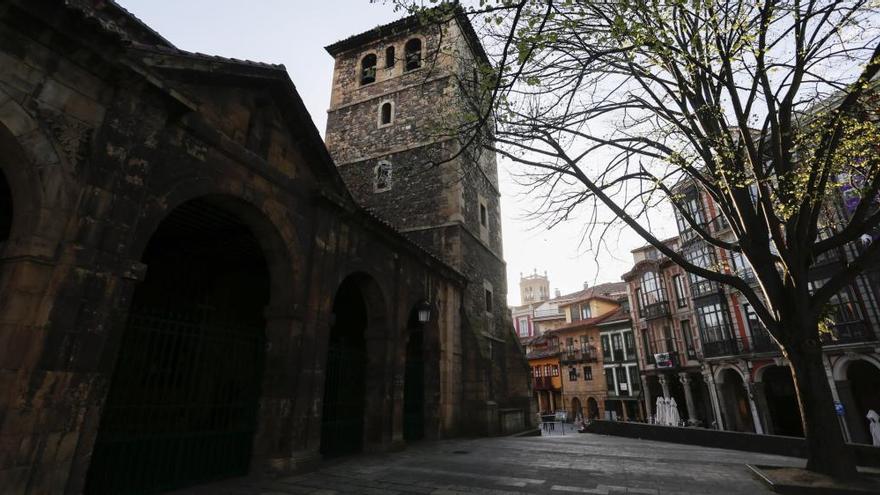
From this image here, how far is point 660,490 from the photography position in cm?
550

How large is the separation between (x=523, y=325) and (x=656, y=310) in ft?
108

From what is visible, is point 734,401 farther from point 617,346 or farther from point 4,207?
point 4,207

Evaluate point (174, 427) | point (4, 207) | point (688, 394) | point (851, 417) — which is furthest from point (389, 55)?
point (688, 394)

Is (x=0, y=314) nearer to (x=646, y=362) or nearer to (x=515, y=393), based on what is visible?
(x=515, y=393)

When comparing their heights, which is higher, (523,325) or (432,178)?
(523,325)

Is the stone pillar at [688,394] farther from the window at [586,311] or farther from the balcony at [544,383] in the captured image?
the balcony at [544,383]

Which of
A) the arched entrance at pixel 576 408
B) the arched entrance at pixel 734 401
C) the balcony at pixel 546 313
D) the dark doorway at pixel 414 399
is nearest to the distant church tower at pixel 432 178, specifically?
the dark doorway at pixel 414 399

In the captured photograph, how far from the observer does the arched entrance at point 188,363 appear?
524 cm

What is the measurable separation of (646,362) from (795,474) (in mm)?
27135

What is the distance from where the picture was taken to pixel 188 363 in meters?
6.04

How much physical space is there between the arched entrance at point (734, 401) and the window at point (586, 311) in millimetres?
19803

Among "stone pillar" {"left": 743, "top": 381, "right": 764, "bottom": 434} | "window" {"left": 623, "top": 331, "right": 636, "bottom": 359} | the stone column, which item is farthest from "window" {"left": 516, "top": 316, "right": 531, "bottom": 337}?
"stone pillar" {"left": 743, "top": 381, "right": 764, "bottom": 434}

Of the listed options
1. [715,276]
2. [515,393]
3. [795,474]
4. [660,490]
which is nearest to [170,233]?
[660,490]

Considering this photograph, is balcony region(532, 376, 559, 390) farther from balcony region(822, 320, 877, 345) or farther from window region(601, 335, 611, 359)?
balcony region(822, 320, 877, 345)
